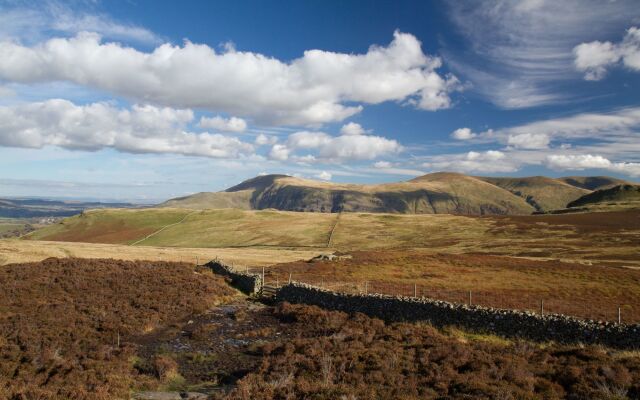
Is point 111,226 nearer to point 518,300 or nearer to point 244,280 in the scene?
point 244,280

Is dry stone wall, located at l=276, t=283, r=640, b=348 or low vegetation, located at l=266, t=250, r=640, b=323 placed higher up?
dry stone wall, located at l=276, t=283, r=640, b=348

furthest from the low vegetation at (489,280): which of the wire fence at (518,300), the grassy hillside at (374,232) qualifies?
the grassy hillside at (374,232)

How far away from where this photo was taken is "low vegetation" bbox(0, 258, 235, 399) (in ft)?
63.0

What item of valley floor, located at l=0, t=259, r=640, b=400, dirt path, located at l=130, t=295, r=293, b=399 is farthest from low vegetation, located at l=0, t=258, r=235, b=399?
dirt path, located at l=130, t=295, r=293, b=399

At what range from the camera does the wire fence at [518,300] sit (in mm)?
33875

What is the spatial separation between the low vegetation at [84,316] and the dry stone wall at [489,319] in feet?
44.1

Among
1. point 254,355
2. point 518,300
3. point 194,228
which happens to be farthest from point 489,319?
point 194,228

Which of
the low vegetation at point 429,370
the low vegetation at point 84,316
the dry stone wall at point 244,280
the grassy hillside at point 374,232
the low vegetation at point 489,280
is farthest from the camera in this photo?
the grassy hillside at point 374,232

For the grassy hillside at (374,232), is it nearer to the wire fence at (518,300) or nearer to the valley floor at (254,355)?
the wire fence at (518,300)

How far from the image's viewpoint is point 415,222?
151250mm

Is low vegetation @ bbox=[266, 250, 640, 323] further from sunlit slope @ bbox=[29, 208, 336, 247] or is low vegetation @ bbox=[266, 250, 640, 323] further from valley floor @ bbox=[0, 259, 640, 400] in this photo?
sunlit slope @ bbox=[29, 208, 336, 247]

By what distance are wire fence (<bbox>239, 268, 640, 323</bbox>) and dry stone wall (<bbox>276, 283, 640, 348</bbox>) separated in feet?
12.0

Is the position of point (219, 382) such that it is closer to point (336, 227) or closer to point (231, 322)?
point (231, 322)

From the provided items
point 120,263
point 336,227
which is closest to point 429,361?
point 120,263
